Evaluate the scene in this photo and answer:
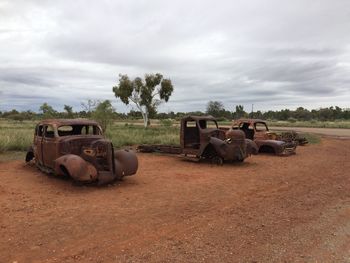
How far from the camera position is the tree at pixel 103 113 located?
29.0 metres

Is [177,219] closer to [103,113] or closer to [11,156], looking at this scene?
[11,156]

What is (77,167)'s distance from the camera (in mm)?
8742

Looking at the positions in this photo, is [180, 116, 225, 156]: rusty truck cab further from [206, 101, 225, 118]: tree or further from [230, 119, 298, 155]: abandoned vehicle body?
Answer: [206, 101, 225, 118]: tree

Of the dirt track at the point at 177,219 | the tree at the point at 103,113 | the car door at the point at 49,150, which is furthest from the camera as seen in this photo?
the tree at the point at 103,113

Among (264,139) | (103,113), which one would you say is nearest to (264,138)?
(264,139)

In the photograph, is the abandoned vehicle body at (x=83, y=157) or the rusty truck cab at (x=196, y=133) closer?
the abandoned vehicle body at (x=83, y=157)

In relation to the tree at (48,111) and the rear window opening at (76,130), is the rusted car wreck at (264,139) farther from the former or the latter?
the tree at (48,111)

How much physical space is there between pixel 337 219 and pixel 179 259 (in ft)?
11.0

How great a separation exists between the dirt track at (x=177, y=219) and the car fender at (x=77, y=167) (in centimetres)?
32

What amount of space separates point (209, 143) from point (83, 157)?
5.41 metres

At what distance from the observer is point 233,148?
43.9ft

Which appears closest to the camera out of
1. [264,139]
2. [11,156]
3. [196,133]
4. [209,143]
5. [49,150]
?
[49,150]

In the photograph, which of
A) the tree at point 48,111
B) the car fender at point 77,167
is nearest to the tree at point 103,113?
the tree at point 48,111

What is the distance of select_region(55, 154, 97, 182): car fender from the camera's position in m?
8.72
